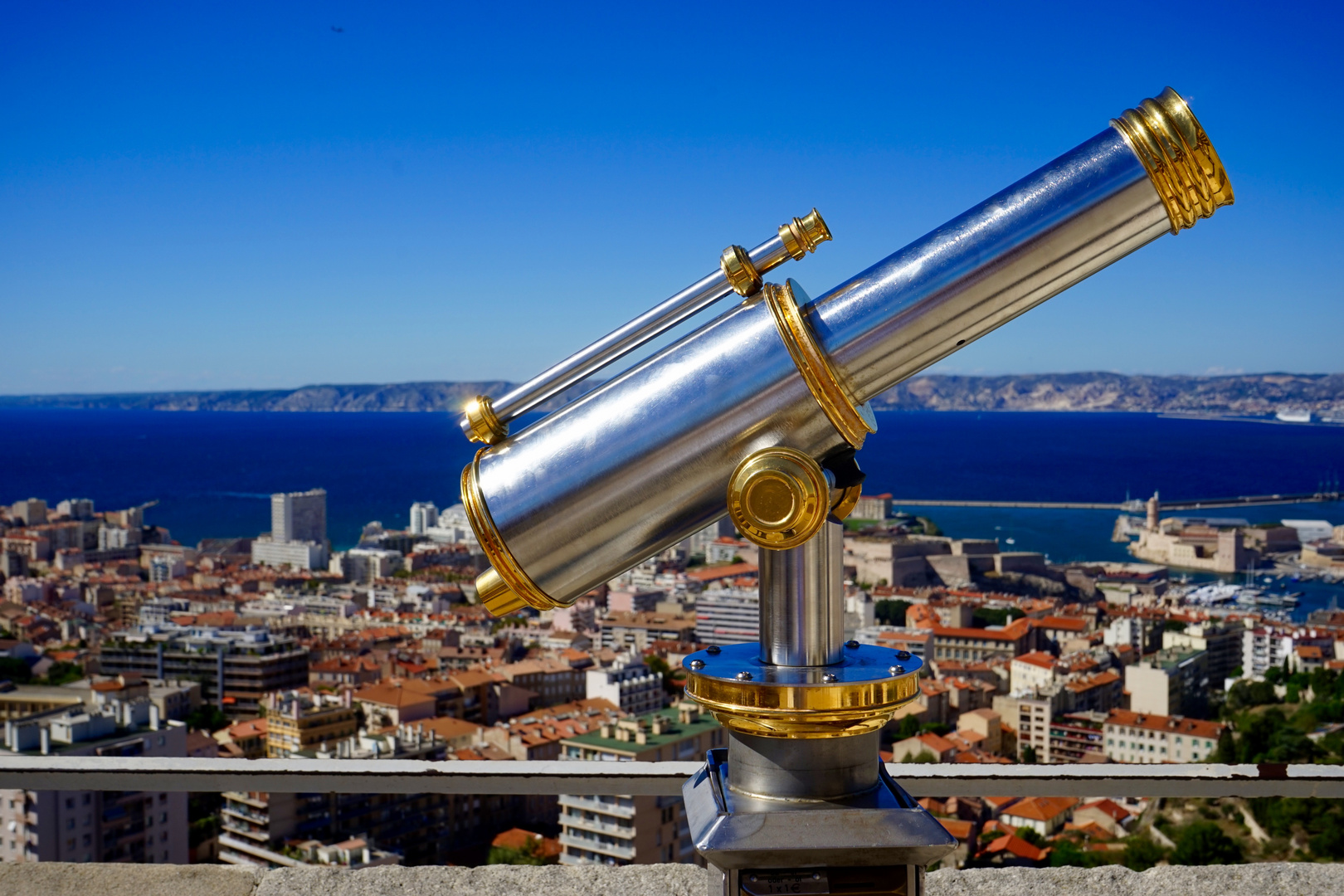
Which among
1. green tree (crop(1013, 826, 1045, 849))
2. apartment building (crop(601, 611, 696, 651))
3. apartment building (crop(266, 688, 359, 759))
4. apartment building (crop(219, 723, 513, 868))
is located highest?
apartment building (crop(219, 723, 513, 868))

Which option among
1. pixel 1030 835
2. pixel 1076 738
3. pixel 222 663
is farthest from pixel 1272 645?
pixel 222 663

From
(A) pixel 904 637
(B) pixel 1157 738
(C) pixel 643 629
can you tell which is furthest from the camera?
(C) pixel 643 629

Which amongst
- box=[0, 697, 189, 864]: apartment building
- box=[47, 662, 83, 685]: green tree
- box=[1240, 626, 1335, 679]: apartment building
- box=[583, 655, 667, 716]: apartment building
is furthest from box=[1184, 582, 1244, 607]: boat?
box=[0, 697, 189, 864]: apartment building

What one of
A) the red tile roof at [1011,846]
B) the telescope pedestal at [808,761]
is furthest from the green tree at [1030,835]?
the telescope pedestal at [808,761]

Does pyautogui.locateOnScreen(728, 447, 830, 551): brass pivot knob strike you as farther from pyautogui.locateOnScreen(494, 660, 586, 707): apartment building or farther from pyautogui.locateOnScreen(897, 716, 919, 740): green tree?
pyautogui.locateOnScreen(494, 660, 586, 707): apartment building

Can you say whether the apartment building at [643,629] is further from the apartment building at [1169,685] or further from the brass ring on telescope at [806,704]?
the brass ring on telescope at [806,704]

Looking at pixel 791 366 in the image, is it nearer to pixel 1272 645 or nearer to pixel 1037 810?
pixel 1037 810

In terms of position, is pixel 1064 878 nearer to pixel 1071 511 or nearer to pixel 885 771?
pixel 885 771

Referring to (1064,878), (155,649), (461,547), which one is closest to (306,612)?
(155,649)
